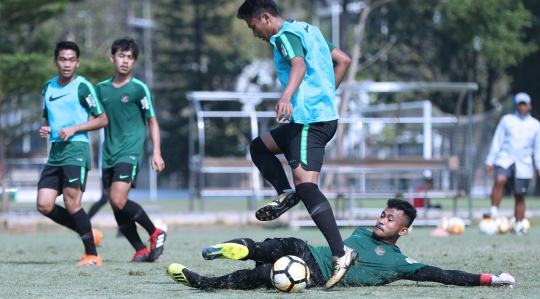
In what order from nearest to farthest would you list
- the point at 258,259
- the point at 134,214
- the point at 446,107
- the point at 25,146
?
the point at 258,259, the point at 134,214, the point at 25,146, the point at 446,107

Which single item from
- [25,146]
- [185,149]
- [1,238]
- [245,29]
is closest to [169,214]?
[1,238]

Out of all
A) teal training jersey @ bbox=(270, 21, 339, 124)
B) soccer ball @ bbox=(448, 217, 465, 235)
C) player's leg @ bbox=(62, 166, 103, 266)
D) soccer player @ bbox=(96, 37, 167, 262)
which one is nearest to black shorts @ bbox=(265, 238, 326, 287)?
teal training jersey @ bbox=(270, 21, 339, 124)

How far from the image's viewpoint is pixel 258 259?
19.9ft

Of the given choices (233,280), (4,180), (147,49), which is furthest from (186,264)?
(147,49)

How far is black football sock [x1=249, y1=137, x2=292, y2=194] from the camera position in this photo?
22.3 ft

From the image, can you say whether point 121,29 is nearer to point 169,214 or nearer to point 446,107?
point 446,107

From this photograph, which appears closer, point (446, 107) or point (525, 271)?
point (525, 271)

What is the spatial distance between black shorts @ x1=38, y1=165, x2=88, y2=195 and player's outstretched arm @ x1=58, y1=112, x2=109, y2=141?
0.36 m

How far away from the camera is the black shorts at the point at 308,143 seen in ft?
20.7

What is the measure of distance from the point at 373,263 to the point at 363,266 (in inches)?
3.1

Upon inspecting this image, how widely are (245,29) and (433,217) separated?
3240 cm

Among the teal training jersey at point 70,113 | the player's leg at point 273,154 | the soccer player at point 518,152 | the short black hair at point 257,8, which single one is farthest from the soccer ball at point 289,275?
the soccer player at point 518,152

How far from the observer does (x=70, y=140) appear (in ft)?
28.4

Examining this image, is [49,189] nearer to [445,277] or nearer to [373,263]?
[373,263]
